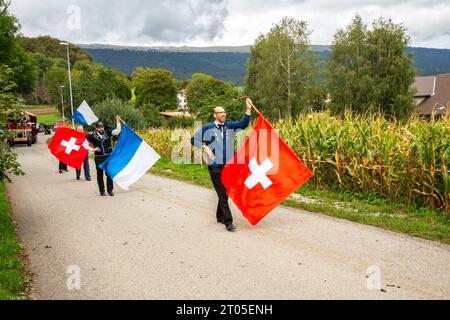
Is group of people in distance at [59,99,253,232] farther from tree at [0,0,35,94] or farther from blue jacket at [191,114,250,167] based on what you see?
tree at [0,0,35,94]

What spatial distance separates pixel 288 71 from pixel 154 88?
7156cm

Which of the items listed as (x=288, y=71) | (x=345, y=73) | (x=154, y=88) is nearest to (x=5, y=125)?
(x=288, y=71)

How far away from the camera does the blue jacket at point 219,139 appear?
8461mm

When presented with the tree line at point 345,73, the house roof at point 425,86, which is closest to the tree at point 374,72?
the tree line at point 345,73

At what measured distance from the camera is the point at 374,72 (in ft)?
170

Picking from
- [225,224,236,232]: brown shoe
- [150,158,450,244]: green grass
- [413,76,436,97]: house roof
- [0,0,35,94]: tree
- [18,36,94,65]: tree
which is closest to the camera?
[150,158,450,244]: green grass

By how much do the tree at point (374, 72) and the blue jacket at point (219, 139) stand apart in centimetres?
4337

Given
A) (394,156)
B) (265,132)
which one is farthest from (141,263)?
(394,156)

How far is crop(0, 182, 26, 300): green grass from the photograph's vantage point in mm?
5483

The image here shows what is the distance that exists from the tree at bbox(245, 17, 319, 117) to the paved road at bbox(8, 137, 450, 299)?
4141cm

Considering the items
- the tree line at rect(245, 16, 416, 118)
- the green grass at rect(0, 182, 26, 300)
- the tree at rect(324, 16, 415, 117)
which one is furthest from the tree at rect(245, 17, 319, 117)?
the green grass at rect(0, 182, 26, 300)

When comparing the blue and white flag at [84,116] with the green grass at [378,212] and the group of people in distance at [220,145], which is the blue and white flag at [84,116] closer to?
the green grass at [378,212]

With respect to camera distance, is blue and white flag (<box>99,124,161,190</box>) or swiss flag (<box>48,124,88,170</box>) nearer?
blue and white flag (<box>99,124,161,190</box>)

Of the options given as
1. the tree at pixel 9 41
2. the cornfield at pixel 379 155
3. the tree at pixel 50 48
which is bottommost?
the cornfield at pixel 379 155
